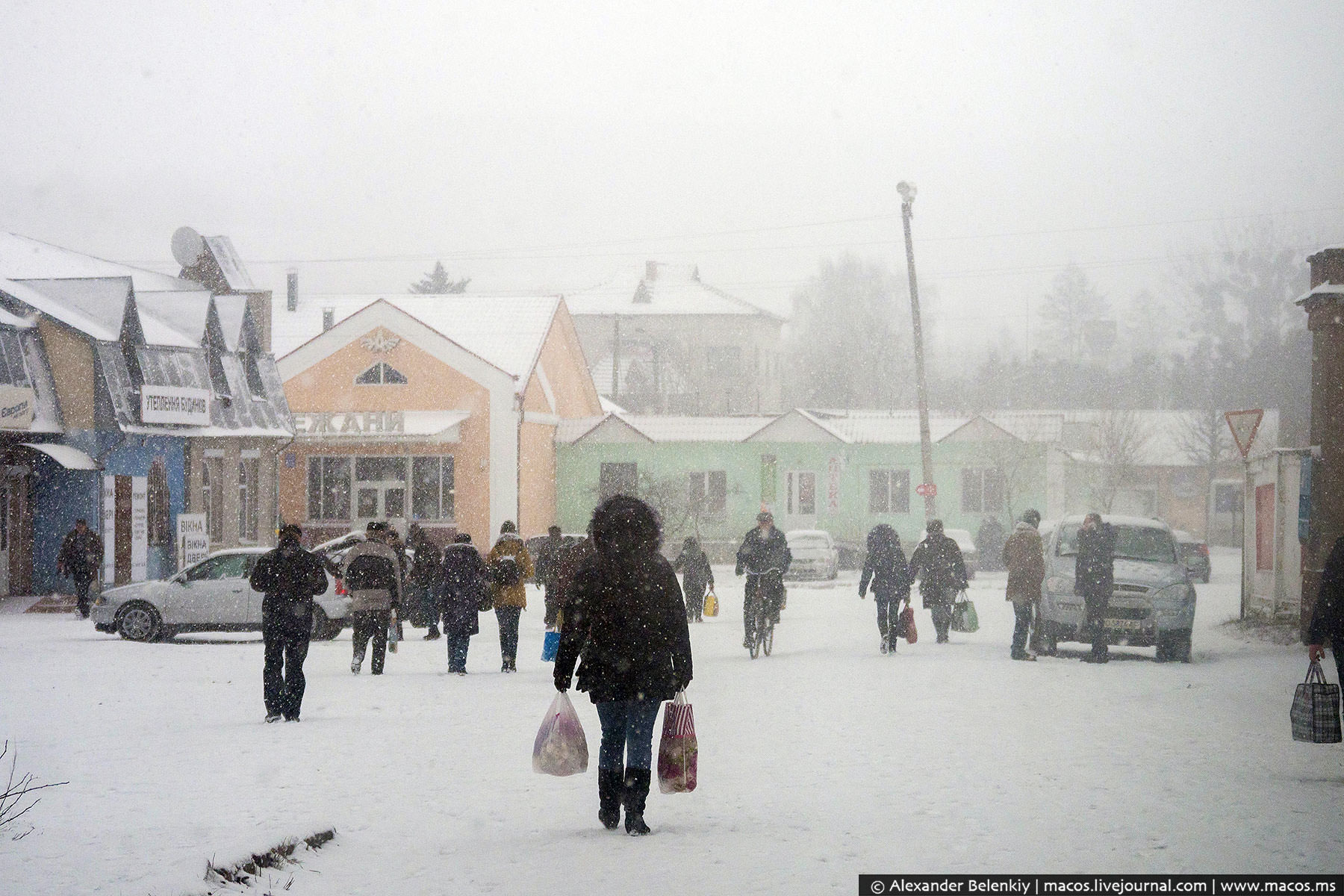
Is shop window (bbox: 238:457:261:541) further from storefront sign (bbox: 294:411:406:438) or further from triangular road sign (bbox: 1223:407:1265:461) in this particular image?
triangular road sign (bbox: 1223:407:1265:461)

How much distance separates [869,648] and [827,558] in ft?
63.2

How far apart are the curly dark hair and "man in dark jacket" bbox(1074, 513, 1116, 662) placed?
32.3 feet

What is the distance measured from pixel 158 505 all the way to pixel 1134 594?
21963 millimetres

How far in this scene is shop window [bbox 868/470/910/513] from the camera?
157 feet

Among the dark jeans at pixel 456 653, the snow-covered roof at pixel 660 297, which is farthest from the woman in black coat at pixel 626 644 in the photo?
the snow-covered roof at pixel 660 297

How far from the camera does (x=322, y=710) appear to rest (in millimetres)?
12461

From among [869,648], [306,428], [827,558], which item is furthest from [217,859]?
[306,428]

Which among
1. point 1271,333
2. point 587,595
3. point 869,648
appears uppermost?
point 1271,333

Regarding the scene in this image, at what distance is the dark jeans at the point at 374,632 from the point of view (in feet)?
50.2

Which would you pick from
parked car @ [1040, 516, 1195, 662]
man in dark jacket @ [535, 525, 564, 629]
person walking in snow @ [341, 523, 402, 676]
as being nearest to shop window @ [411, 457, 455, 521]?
man in dark jacket @ [535, 525, 564, 629]

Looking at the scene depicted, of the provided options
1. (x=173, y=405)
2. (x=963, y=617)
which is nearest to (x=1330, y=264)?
(x=963, y=617)

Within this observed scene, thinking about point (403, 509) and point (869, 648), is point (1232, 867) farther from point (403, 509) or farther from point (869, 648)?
point (403, 509)

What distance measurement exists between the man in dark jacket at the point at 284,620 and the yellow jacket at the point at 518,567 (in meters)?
3.69

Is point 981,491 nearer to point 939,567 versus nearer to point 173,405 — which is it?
point 173,405
